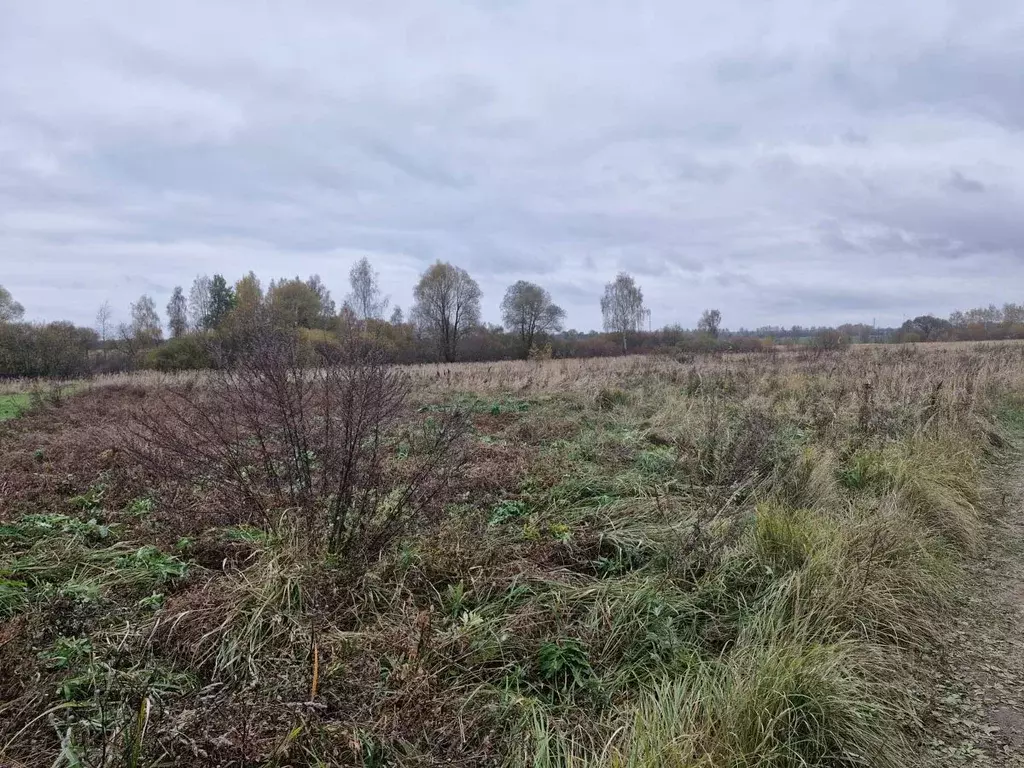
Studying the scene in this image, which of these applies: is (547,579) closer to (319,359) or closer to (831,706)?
(831,706)

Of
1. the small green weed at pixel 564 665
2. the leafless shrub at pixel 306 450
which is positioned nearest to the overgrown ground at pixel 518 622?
the small green weed at pixel 564 665

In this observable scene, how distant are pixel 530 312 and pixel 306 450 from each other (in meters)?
50.1

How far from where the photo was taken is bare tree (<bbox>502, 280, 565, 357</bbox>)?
2098 inches

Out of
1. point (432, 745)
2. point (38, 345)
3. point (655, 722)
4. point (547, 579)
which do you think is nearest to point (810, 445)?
point (547, 579)

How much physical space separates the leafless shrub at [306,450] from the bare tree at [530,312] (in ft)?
159

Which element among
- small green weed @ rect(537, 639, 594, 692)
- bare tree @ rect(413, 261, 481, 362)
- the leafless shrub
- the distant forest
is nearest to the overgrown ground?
small green weed @ rect(537, 639, 594, 692)

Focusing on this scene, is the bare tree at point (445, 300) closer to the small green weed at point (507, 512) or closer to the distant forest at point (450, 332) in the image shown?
the distant forest at point (450, 332)

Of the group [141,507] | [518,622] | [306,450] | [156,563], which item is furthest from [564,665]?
[141,507]

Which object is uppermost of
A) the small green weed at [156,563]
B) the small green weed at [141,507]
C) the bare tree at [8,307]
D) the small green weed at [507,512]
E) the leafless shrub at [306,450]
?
the bare tree at [8,307]

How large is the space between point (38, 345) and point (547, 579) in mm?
36352

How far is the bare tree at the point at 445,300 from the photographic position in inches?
2082

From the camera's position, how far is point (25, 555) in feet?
12.3

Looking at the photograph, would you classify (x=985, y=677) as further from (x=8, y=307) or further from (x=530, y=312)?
(x=8, y=307)

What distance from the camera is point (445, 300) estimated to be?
52.9 meters
